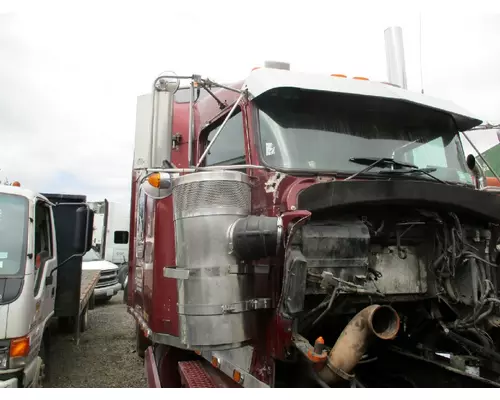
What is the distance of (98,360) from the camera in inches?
245

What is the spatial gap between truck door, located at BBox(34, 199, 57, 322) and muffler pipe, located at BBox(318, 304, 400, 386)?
116 inches

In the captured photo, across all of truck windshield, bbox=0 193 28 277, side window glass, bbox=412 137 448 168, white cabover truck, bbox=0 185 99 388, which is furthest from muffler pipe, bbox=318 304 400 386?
truck windshield, bbox=0 193 28 277

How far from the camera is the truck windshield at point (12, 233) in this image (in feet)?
12.1

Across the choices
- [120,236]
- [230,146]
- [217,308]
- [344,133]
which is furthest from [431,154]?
[120,236]

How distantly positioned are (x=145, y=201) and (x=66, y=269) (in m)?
2.41

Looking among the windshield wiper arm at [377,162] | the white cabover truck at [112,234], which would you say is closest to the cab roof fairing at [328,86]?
the windshield wiper arm at [377,162]

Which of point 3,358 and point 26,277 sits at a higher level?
point 26,277

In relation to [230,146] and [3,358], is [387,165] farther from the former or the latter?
[3,358]

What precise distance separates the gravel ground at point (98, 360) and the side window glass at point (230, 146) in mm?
3147

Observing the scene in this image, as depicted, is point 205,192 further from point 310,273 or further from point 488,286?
point 488,286

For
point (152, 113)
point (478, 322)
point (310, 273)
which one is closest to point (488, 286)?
point (478, 322)

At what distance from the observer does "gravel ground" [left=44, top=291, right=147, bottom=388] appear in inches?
208

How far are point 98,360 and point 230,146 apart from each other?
448cm

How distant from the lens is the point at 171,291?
3500 millimetres
